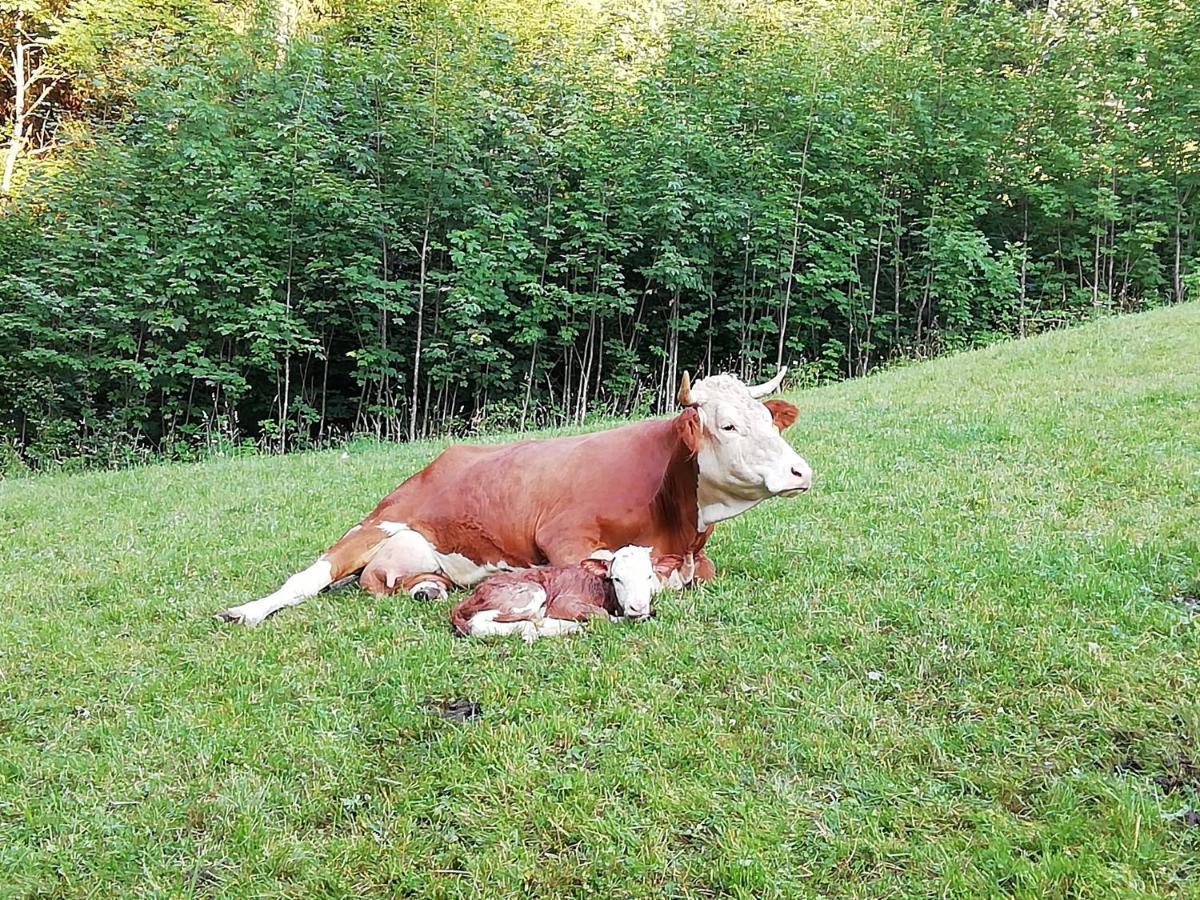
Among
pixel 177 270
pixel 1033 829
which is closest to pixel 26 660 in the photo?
pixel 1033 829

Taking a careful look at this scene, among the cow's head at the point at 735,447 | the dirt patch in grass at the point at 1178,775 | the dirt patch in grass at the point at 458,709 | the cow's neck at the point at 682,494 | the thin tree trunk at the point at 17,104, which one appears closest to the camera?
the dirt patch in grass at the point at 1178,775

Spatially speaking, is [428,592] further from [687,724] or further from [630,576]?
[687,724]

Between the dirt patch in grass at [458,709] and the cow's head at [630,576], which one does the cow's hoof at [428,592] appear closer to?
the cow's head at [630,576]

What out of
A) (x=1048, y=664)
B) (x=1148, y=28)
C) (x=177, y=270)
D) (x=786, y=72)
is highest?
(x=1148, y=28)

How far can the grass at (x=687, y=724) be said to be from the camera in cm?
221

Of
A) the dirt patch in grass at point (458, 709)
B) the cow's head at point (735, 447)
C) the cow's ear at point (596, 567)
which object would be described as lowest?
the dirt patch in grass at point (458, 709)

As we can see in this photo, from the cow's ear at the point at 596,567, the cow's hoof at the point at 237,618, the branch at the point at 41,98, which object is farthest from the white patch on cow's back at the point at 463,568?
the branch at the point at 41,98

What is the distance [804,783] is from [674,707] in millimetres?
559

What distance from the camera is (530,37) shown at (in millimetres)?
14453

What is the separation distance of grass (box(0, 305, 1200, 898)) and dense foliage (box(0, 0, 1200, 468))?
694cm

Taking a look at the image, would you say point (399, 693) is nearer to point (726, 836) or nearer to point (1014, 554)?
point (726, 836)

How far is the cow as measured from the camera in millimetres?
3613

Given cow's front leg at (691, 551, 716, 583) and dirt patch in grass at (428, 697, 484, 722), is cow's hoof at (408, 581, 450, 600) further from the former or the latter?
cow's front leg at (691, 551, 716, 583)

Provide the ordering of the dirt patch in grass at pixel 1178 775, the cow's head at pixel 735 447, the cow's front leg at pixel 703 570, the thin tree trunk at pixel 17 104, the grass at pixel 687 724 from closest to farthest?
the grass at pixel 687 724 → the dirt patch in grass at pixel 1178 775 → the cow's head at pixel 735 447 → the cow's front leg at pixel 703 570 → the thin tree trunk at pixel 17 104
